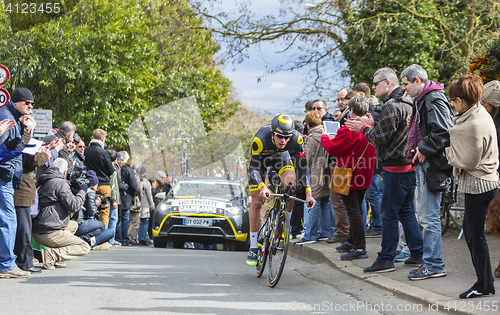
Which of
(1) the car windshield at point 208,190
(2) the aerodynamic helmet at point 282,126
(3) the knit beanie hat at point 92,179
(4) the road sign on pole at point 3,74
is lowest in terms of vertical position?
(1) the car windshield at point 208,190

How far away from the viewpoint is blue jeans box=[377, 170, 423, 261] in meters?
5.94

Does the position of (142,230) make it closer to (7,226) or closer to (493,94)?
(7,226)

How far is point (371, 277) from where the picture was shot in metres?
5.92

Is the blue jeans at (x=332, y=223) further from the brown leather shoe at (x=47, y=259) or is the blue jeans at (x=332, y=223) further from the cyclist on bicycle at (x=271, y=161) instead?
the brown leather shoe at (x=47, y=259)

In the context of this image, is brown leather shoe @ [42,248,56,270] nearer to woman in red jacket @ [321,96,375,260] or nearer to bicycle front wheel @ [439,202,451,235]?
woman in red jacket @ [321,96,375,260]

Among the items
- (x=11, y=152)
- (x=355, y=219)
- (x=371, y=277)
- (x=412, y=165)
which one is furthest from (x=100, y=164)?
(x=412, y=165)

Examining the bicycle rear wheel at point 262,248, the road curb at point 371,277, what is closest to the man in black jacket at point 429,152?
the road curb at point 371,277

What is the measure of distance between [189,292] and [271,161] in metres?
2.12

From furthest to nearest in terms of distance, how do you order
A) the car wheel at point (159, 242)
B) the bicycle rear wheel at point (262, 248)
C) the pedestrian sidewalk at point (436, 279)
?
1. the car wheel at point (159, 242)
2. the bicycle rear wheel at point (262, 248)
3. the pedestrian sidewalk at point (436, 279)

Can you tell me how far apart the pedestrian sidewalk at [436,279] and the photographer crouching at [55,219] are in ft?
11.8

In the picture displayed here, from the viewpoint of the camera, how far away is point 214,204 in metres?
10.3

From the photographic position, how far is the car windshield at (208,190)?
10795 mm

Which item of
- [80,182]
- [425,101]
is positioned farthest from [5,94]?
[425,101]

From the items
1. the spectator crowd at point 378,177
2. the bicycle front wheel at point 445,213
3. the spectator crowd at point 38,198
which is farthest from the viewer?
the bicycle front wheel at point 445,213
